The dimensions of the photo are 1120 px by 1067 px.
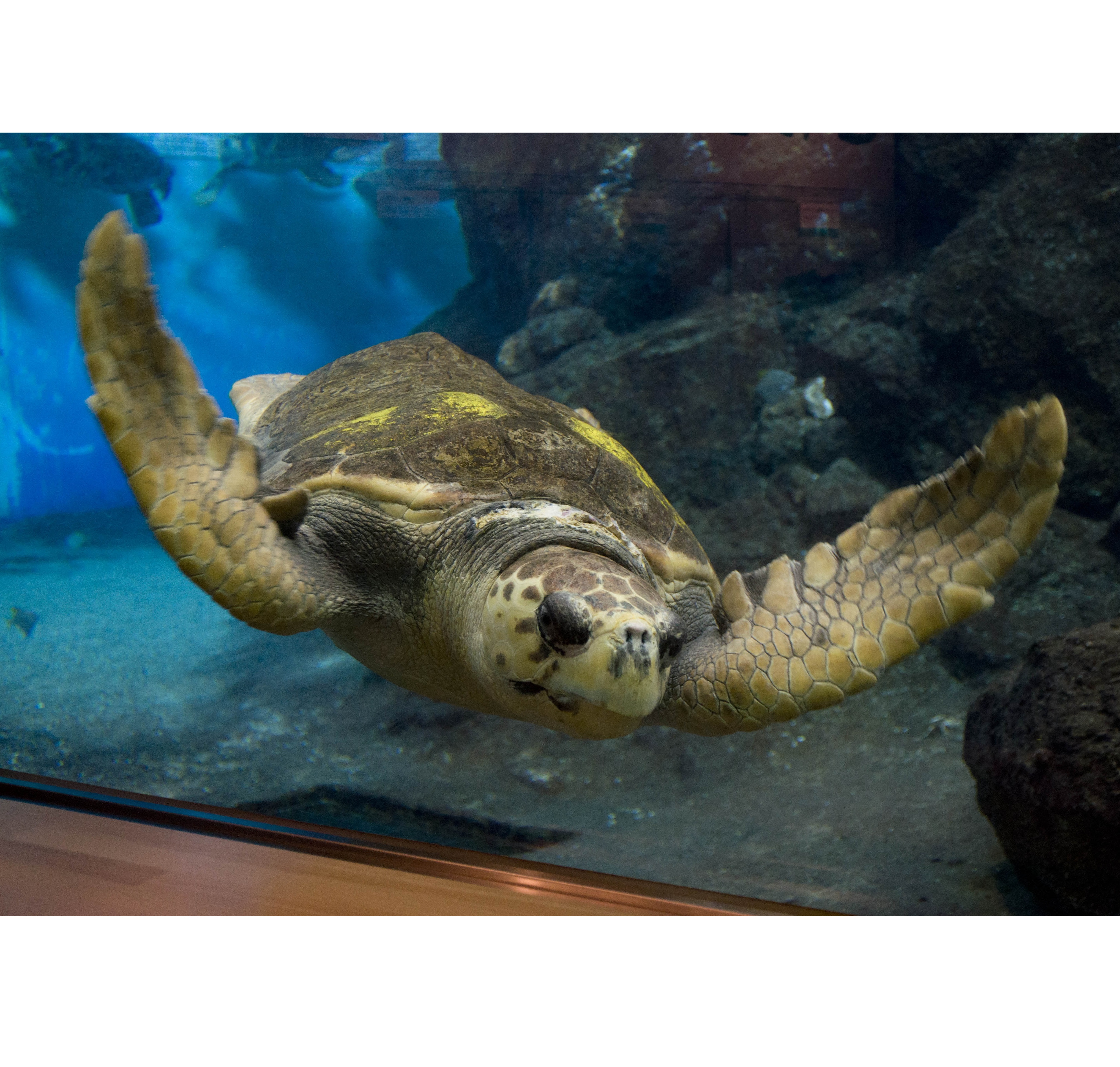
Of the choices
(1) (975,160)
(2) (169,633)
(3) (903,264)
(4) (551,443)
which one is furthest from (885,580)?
(2) (169,633)

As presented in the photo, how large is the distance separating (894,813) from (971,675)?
5.38ft

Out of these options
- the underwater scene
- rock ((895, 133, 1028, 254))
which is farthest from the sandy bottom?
rock ((895, 133, 1028, 254))

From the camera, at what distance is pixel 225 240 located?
536cm

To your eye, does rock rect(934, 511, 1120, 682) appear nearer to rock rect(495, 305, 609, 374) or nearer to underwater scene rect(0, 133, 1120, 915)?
underwater scene rect(0, 133, 1120, 915)

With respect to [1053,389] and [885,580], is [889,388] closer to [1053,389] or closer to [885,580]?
[1053,389]

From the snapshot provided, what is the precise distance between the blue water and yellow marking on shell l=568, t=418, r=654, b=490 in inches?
98.1

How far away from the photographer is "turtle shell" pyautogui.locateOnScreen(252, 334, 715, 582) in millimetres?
1845

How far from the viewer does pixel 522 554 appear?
1.58 m

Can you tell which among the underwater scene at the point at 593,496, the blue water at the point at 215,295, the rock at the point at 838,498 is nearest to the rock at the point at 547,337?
the underwater scene at the point at 593,496

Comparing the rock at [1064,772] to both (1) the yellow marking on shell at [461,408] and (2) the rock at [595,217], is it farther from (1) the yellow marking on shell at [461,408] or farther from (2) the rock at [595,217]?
(2) the rock at [595,217]

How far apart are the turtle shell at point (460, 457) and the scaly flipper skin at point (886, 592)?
15.1 inches

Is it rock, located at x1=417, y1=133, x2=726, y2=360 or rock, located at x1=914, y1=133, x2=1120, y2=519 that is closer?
rock, located at x1=914, y1=133, x2=1120, y2=519

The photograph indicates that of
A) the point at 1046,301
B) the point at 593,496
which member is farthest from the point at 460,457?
the point at 1046,301
